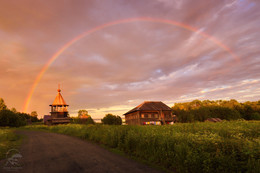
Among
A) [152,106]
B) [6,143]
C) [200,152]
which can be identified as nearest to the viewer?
[200,152]

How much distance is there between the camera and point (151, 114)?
140 feet

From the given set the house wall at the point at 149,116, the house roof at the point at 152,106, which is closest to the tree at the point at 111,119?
the house wall at the point at 149,116

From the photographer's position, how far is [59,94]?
50.8 metres

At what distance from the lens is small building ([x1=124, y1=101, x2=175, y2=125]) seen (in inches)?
1620

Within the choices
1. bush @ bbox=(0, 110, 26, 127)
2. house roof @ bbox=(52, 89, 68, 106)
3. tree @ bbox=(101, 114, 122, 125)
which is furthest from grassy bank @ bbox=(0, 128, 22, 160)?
house roof @ bbox=(52, 89, 68, 106)

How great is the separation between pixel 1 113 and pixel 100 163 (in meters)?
47.3

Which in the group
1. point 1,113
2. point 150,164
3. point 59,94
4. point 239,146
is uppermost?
point 59,94

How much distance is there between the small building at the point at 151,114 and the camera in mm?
41156

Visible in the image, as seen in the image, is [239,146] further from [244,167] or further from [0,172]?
[0,172]

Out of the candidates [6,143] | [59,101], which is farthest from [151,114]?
[6,143]

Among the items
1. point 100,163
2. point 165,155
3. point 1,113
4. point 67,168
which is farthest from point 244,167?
point 1,113

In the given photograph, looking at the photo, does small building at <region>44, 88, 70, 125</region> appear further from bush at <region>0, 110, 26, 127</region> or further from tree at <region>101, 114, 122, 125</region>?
tree at <region>101, 114, 122, 125</region>

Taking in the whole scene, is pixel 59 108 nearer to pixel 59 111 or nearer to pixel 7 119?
pixel 59 111

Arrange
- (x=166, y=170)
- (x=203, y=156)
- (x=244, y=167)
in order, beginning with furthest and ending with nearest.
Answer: (x=166, y=170), (x=203, y=156), (x=244, y=167)
